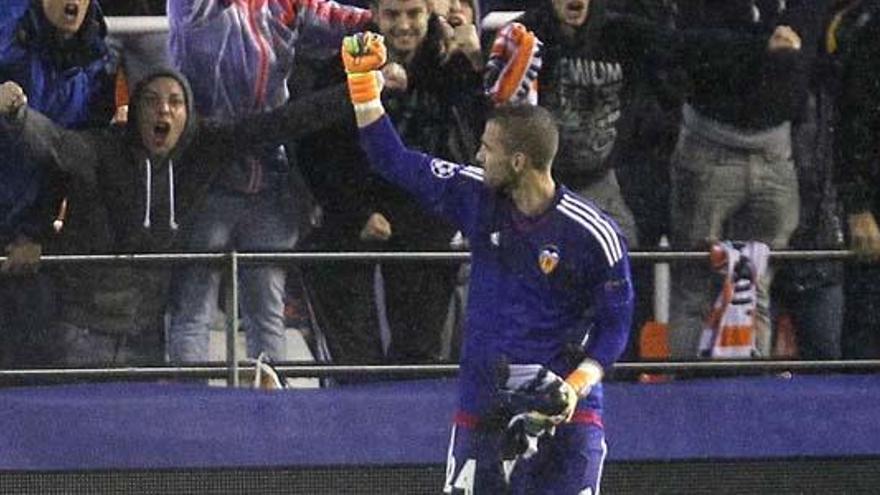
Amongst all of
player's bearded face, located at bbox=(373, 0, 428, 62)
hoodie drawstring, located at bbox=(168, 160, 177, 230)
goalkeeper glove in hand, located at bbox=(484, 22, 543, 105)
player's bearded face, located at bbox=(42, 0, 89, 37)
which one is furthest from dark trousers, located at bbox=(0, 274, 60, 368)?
goalkeeper glove in hand, located at bbox=(484, 22, 543, 105)

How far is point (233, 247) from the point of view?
9578 millimetres

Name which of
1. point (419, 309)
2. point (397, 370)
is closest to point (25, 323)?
point (397, 370)

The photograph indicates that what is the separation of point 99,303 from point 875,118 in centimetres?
365

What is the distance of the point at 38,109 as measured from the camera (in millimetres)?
9336

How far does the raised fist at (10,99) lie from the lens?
900cm

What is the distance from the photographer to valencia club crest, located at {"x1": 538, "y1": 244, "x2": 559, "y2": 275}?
7480mm

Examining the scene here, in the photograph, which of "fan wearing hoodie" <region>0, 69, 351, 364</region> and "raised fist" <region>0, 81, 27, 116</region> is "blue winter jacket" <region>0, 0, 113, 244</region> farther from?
"raised fist" <region>0, 81, 27, 116</region>

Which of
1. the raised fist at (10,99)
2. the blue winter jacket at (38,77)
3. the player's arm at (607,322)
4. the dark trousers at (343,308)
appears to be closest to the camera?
the player's arm at (607,322)

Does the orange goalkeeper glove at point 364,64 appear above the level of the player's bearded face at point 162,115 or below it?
above

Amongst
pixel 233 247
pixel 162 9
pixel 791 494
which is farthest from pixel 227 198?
pixel 791 494

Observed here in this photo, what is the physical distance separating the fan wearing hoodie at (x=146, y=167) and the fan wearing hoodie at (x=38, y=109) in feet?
0.39

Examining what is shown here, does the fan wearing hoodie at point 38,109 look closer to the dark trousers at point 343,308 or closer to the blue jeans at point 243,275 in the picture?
the blue jeans at point 243,275

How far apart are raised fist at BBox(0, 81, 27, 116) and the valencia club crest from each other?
268cm

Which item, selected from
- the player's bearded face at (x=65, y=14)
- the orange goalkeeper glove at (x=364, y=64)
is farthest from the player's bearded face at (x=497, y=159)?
the player's bearded face at (x=65, y=14)
